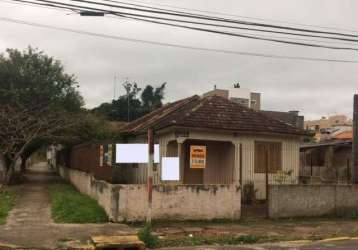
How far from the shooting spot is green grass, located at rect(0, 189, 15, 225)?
53.4 feet

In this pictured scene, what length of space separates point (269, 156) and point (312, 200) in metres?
4.56

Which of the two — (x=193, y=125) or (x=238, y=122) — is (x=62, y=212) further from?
(x=238, y=122)

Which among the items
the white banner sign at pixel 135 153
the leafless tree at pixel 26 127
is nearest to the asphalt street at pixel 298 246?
the white banner sign at pixel 135 153

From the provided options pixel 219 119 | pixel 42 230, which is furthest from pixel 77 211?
pixel 219 119

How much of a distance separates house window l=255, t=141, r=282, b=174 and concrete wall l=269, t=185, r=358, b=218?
398cm

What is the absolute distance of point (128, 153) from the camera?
47.5 feet

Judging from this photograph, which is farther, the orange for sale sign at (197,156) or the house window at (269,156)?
the house window at (269,156)

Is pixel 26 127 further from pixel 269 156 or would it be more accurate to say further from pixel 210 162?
pixel 269 156

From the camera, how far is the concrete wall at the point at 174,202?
1555 centimetres

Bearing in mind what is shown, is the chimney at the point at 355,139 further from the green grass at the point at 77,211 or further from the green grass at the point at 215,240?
the green grass at the point at 77,211

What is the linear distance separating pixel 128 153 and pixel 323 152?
21.0 metres

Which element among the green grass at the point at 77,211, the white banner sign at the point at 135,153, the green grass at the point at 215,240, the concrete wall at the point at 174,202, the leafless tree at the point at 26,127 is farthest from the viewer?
the leafless tree at the point at 26,127

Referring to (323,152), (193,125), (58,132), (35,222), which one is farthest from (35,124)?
(323,152)

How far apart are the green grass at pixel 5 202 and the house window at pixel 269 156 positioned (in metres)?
9.44
